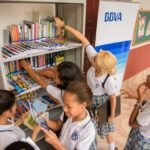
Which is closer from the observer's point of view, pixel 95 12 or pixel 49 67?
pixel 49 67

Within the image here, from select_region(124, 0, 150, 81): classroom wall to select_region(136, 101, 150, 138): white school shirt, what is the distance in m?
2.35

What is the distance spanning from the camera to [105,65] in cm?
165

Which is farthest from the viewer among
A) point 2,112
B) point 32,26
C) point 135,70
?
point 135,70

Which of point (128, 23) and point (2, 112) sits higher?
point (128, 23)

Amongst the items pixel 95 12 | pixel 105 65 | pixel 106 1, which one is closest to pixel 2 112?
pixel 105 65

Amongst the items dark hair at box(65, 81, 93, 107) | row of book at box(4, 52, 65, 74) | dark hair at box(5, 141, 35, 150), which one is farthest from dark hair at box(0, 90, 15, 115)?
row of book at box(4, 52, 65, 74)

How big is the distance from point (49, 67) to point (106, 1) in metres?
0.97

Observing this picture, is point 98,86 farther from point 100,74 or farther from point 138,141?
point 138,141

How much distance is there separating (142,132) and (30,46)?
115 centimetres

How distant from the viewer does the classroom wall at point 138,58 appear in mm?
3594

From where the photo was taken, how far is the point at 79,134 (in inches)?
45.6

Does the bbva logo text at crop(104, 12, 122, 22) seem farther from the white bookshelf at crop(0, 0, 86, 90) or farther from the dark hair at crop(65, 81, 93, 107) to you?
the dark hair at crop(65, 81, 93, 107)

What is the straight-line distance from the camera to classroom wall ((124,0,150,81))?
3.59 meters

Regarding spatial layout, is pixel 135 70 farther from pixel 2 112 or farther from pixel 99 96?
pixel 2 112
